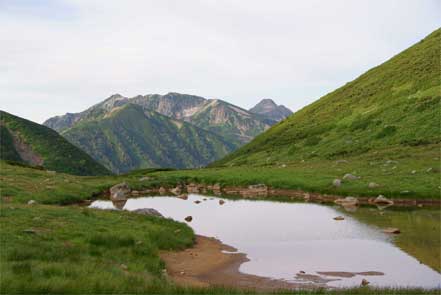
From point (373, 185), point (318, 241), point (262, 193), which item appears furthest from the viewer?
point (262, 193)

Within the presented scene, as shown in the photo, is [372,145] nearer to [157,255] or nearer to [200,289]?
[157,255]

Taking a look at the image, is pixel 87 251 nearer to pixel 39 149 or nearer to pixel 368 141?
pixel 368 141

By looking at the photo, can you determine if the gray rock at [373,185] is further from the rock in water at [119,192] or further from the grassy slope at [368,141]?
the rock in water at [119,192]

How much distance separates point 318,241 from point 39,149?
152 meters

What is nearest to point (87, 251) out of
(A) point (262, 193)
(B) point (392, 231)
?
(B) point (392, 231)

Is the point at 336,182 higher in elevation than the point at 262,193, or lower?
higher

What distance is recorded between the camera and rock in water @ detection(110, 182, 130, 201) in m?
63.4

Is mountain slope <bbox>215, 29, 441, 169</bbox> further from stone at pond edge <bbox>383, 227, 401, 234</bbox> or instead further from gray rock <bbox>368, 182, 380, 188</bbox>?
stone at pond edge <bbox>383, 227, 401, 234</bbox>

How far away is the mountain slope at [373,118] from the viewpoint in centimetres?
8038

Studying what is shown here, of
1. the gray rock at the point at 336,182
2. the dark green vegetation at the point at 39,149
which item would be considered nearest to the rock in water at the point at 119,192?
the gray rock at the point at 336,182

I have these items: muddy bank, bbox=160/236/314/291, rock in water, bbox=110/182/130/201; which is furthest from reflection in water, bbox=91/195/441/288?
rock in water, bbox=110/182/130/201

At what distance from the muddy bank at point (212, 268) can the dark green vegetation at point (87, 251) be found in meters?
1.00

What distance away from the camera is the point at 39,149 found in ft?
541

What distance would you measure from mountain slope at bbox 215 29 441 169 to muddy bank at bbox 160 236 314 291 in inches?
1944
